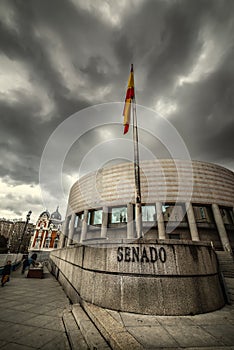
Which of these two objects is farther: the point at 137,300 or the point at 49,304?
the point at 49,304

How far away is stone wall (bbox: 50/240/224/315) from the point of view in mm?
3389

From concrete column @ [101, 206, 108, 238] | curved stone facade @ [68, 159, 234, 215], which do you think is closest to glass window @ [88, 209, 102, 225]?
curved stone facade @ [68, 159, 234, 215]

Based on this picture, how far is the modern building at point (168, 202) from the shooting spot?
2467 centimetres

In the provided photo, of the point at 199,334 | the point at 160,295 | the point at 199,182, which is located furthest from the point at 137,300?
the point at 199,182

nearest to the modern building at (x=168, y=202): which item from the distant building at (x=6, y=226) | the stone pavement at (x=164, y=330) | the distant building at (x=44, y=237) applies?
the stone pavement at (x=164, y=330)

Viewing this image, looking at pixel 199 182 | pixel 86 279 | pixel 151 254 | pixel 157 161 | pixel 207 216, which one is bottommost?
pixel 86 279

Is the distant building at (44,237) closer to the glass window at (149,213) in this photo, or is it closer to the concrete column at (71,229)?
the concrete column at (71,229)

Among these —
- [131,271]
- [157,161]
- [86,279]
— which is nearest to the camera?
[131,271]

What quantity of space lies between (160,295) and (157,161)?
88.6 feet

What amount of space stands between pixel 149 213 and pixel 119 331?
85.5 ft

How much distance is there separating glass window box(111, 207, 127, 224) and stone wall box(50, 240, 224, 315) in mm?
24424

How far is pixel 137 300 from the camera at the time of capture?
3.40 m

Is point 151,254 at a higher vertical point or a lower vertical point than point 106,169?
lower

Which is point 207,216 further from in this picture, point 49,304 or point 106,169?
point 49,304
